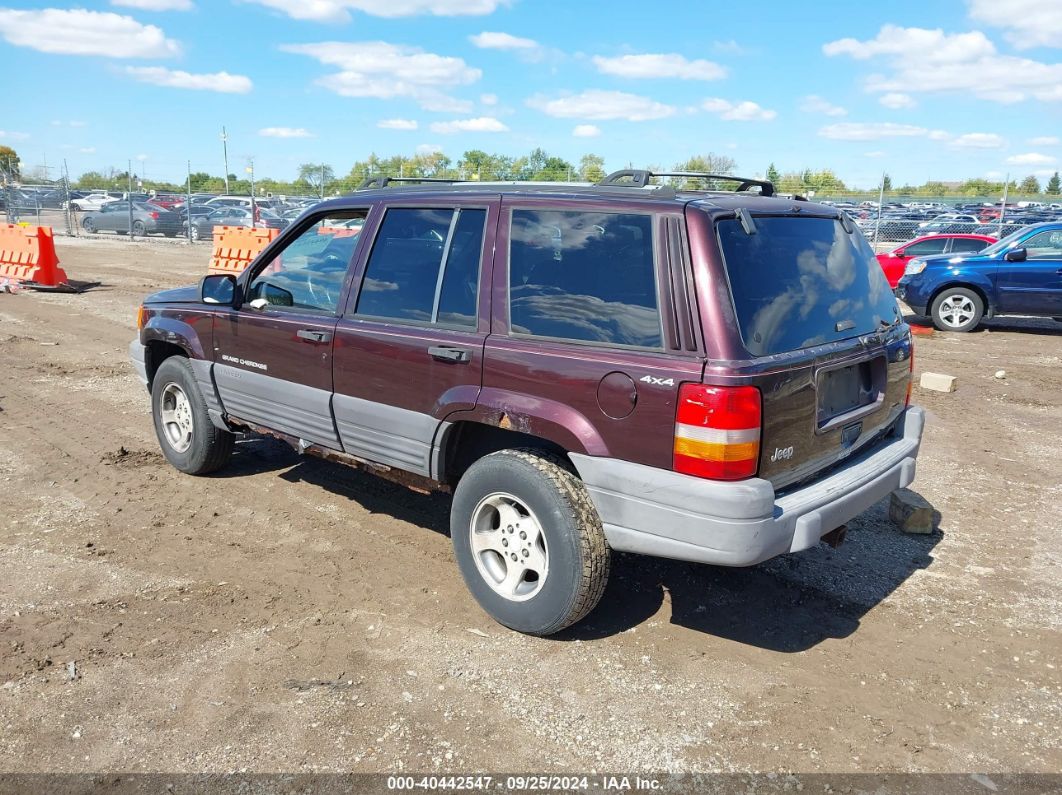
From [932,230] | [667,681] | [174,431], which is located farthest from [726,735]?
[932,230]

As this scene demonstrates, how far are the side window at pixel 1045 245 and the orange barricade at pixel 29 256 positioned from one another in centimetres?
1667

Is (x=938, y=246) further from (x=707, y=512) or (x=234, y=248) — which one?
(x=707, y=512)

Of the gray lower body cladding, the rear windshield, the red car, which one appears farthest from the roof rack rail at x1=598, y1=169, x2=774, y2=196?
the red car

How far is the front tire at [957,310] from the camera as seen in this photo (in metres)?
13.1

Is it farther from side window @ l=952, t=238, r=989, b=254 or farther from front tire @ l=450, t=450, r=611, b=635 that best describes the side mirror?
side window @ l=952, t=238, r=989, b=254

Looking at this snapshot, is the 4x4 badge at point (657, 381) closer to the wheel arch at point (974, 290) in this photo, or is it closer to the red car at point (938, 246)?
the wheel arch at point (974, 290)

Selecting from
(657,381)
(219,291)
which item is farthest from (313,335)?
(657,381)

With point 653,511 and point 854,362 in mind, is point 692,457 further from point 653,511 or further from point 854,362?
point 854,362

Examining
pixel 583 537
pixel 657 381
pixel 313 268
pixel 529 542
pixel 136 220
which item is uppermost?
pixel 136 220

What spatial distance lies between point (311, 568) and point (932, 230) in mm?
26369

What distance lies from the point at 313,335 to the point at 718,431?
2430 mm

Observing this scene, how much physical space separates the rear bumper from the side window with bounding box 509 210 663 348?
1.85 ft

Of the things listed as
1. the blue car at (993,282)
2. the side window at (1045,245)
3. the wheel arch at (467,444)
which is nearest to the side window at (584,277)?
the wheel arch at (467,444)

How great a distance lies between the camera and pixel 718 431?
314 cm
